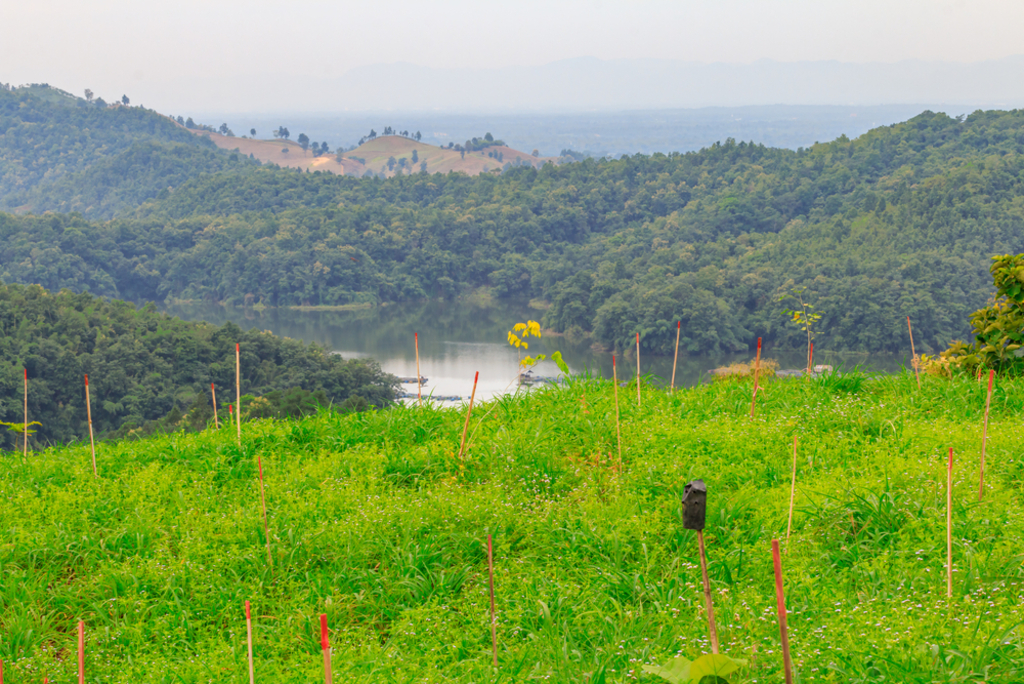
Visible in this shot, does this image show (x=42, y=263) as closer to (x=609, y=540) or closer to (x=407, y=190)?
(x=407, y=190)

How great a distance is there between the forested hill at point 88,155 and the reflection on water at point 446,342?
5218 cm

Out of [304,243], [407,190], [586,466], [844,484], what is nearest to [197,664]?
[586,466]

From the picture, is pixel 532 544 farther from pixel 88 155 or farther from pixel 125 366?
pixel 88 155

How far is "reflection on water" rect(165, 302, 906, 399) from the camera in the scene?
38.2 meters

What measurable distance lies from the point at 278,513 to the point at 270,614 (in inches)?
24.5

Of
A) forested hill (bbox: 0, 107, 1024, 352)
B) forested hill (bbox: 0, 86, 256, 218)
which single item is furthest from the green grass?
forested hill (bbox: 0, 86, 256, 218)

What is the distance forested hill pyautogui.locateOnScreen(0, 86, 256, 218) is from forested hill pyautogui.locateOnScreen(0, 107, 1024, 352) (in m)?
23.9

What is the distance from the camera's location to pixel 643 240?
2736 inches

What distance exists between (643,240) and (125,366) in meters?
49.5

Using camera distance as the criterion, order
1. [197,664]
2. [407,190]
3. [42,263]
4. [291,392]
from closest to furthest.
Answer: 1. [197,664]
2. [291,392]
3. [42,263]
4. [407,190]

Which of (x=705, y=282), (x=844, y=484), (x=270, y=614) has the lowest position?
(x=705, y=282)

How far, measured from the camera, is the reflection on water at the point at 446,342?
38156 mm

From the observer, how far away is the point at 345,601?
10.4ft

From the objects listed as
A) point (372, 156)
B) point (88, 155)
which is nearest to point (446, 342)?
point (372, 156)
